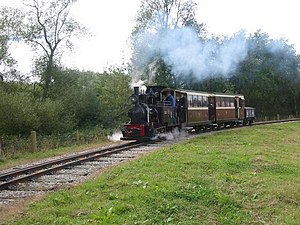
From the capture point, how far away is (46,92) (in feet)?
111

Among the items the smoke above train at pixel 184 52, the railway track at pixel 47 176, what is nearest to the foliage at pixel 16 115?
the railway track at pixel 47 176

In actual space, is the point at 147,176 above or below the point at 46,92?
below

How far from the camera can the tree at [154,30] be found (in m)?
31.8

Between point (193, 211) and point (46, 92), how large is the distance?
2786 cm

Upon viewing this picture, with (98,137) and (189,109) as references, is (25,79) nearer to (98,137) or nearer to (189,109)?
(98,137)

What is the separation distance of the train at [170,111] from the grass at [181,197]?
8414mm

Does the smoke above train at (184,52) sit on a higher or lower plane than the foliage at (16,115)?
higher

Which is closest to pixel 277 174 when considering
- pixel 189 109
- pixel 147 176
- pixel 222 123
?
pixel 147 176

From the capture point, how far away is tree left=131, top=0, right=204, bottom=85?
3179 centimetres

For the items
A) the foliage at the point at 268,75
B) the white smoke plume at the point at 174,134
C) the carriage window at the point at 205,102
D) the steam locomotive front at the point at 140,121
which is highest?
the foliage at the point at 268,75

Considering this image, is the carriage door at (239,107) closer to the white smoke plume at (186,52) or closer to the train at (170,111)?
the train at (170,111)

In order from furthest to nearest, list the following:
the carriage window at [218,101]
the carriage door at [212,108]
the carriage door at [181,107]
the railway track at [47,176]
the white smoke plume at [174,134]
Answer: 1. the carriage window at [218,101]
2. the carriage door at [212,108]
3. the carriage door at [181,107]
4. the white smoke plume at [174,134]
5. the railway track at [47,176]

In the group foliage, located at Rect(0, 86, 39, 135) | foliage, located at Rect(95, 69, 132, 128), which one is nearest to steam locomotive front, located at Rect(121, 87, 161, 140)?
foliage, located at Rect(0, 86, 39, 135)

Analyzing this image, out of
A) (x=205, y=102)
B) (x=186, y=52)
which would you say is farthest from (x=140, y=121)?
(x=186, y=52)
